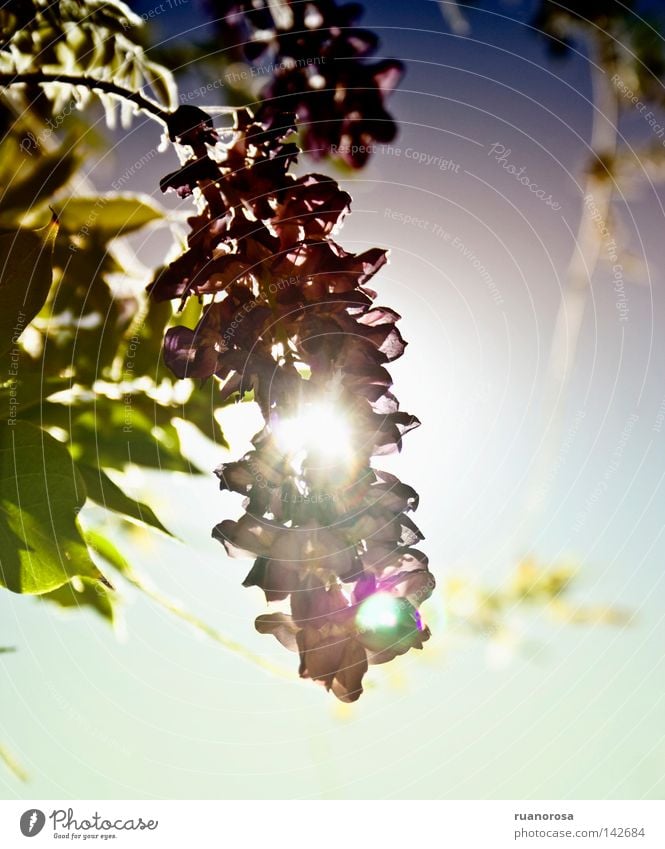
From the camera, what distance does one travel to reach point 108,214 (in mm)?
368

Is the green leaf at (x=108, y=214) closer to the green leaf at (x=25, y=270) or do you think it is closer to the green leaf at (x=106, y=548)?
the green leaf at (x=25, y=270)

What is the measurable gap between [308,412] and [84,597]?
20cm

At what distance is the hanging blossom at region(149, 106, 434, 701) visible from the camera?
234mm

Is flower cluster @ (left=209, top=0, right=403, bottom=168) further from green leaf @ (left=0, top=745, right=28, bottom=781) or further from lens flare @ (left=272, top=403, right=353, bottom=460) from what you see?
green leaf @ (left=0, top=745, right=28, bottom=781)

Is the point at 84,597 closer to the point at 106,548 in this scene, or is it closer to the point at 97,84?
the point at 106,548

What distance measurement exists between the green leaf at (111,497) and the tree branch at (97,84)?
0.60 ft

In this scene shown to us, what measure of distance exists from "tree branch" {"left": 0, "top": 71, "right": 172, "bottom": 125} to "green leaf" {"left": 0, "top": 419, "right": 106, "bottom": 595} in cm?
15

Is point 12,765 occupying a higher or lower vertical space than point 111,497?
lower

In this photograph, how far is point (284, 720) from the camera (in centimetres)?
50

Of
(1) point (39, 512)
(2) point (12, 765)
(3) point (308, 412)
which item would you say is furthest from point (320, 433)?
(2) point (12, 765)

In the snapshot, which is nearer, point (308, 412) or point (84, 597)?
point (308, 412)

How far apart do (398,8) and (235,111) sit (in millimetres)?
272

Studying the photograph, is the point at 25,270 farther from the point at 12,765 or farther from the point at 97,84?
the point at 12,765

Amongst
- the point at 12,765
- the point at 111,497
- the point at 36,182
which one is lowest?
the point at 12,765
